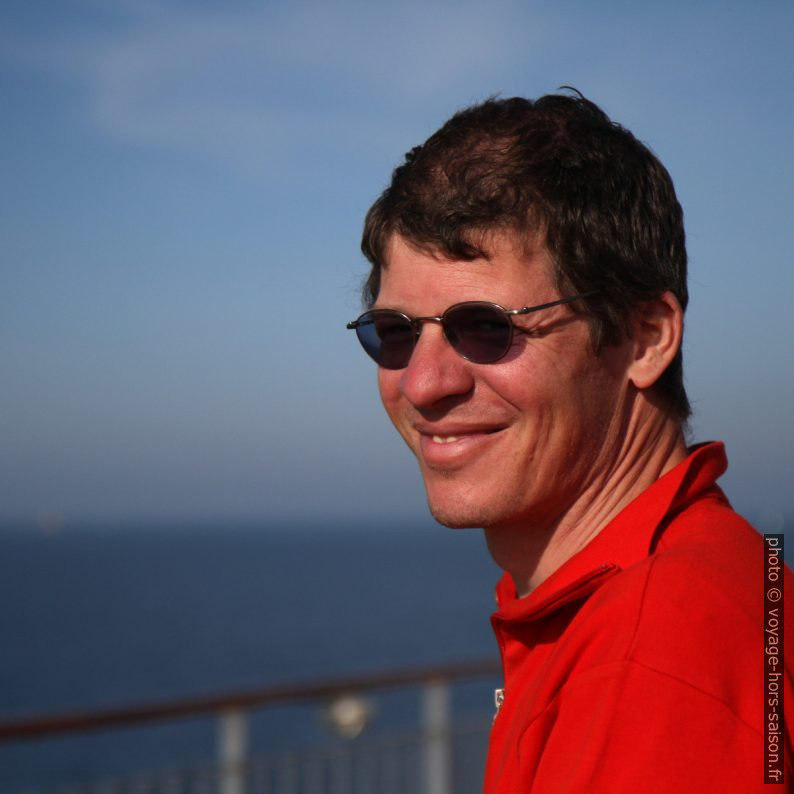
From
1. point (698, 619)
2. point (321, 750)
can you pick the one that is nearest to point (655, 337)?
point (698, 619)

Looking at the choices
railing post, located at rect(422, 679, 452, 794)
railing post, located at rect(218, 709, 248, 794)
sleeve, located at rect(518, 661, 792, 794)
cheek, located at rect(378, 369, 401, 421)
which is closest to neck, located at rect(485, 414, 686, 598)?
cheek, located at rect(378, 369, 401, 421)

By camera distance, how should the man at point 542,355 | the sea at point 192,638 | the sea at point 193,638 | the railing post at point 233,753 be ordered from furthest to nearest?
1. the sea at point 192,638
2. the sea at point 193,638
3. the railing post at point 233,753
4. the man at point 542,355

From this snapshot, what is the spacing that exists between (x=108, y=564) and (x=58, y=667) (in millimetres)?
81462

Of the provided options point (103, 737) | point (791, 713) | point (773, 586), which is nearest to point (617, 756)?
point (791, 713)

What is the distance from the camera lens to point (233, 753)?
435 centimetres

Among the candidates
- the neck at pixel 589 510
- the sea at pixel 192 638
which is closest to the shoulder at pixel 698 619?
the neck at pixel 589 510

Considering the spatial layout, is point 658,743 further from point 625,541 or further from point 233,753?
point 233,753

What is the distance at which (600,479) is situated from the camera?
1734 millimetres

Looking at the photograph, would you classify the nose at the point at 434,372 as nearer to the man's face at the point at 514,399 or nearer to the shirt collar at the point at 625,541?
the man's face at the point at 514,399

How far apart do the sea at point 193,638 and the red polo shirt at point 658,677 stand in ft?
2.04

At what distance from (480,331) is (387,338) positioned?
0.98ft

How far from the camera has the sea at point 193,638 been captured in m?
37.2

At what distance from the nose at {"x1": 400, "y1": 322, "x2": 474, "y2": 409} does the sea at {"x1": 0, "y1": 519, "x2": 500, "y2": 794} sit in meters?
3.79

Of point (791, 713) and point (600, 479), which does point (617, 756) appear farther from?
point (600, 479)
